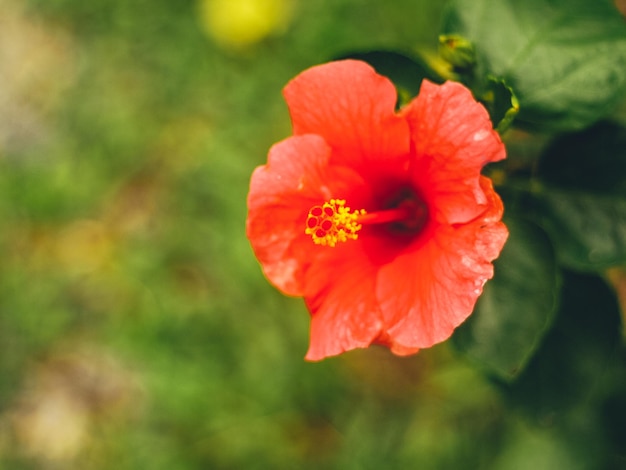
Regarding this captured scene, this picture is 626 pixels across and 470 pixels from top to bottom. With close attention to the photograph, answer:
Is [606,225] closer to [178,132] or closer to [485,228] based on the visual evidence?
[485,228]

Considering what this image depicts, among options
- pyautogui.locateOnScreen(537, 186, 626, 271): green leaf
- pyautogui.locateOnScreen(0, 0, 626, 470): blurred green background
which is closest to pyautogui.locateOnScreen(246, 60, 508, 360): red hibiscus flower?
pyautogui.locateOnScreen(537, 186, 626, 271): green leaf

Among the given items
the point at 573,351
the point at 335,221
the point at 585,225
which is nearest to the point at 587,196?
the point at 585,225

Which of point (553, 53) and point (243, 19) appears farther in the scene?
point (243, 19)

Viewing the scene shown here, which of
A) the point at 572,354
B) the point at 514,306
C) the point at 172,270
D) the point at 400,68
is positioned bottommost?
the point at 172,270

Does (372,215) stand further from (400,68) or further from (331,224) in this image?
(400,68)

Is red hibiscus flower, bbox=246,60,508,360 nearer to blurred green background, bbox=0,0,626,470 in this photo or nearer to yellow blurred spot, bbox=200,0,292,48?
blurred green background, bbox=0,0,626,470

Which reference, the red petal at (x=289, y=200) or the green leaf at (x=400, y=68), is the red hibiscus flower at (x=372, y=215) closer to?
the red petal at (x=289, y=200)

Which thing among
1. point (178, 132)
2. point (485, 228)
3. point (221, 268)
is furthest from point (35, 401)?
point (485, 228)
